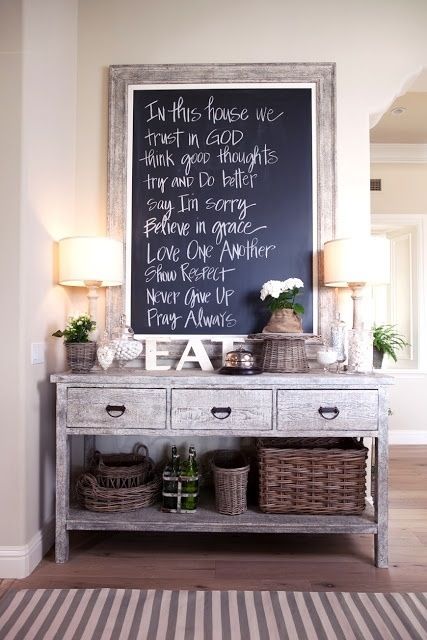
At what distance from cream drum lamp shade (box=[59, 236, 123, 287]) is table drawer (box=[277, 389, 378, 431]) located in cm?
106

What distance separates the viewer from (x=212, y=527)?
2.11m

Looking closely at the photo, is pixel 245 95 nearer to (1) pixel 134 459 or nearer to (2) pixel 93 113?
(2) pixel 93 113

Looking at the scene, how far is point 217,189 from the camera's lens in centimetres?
264

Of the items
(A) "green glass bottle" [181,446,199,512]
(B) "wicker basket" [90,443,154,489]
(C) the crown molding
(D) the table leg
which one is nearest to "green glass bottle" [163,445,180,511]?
(A) "green glass bottle" [181,446,199,512]

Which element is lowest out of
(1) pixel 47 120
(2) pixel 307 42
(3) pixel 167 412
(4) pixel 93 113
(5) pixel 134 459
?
(5) pixel 134 459

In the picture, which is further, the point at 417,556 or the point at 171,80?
the point at 171,80

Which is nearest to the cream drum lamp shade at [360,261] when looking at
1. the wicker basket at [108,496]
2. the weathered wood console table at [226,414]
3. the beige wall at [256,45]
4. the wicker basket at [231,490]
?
the beige wall at [256,45]

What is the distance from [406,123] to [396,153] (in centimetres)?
42

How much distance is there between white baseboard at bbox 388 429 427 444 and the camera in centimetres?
452

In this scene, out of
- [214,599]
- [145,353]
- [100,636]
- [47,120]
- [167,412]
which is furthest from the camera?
[145,353]

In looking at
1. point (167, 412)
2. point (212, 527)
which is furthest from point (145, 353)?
point (212, 527)

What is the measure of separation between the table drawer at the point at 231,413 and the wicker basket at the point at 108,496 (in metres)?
0.44

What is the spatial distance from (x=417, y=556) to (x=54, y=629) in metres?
1.66

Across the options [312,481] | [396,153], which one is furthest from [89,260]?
[396,153]
